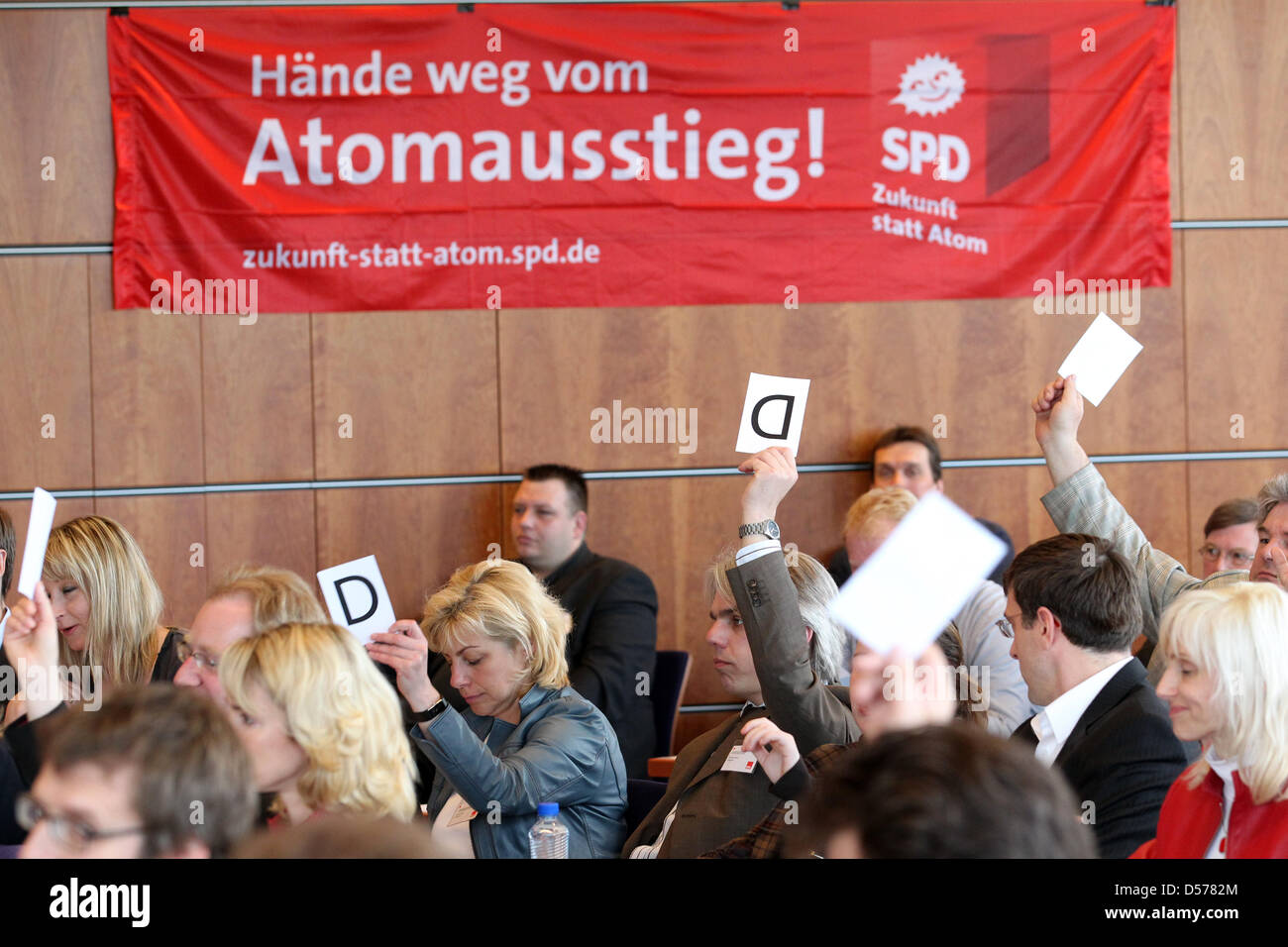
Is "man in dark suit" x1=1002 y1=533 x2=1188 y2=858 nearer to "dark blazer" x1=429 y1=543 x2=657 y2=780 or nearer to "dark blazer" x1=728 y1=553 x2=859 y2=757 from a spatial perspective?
"dark blazer" x1=728 y1=553 x2=859 y2=757

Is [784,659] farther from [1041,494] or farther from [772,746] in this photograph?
[1041,494]

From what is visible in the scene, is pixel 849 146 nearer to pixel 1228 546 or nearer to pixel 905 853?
pixel 1228 546

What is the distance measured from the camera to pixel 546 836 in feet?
8.87

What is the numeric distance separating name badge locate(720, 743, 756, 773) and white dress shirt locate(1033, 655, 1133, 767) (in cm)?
56

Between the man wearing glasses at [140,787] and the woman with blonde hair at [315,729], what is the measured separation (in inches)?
18.8

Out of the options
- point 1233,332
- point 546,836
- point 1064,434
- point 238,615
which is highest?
point 1233,332

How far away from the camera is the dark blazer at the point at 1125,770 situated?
2.29 metres

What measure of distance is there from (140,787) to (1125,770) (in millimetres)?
1655

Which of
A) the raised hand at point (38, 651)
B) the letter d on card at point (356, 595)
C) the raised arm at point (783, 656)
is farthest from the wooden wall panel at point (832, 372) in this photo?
the raised hand at point (38, 651)

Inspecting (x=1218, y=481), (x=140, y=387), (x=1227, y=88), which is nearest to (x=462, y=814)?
(x=140, y=387)

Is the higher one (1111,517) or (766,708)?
(1111,517)
